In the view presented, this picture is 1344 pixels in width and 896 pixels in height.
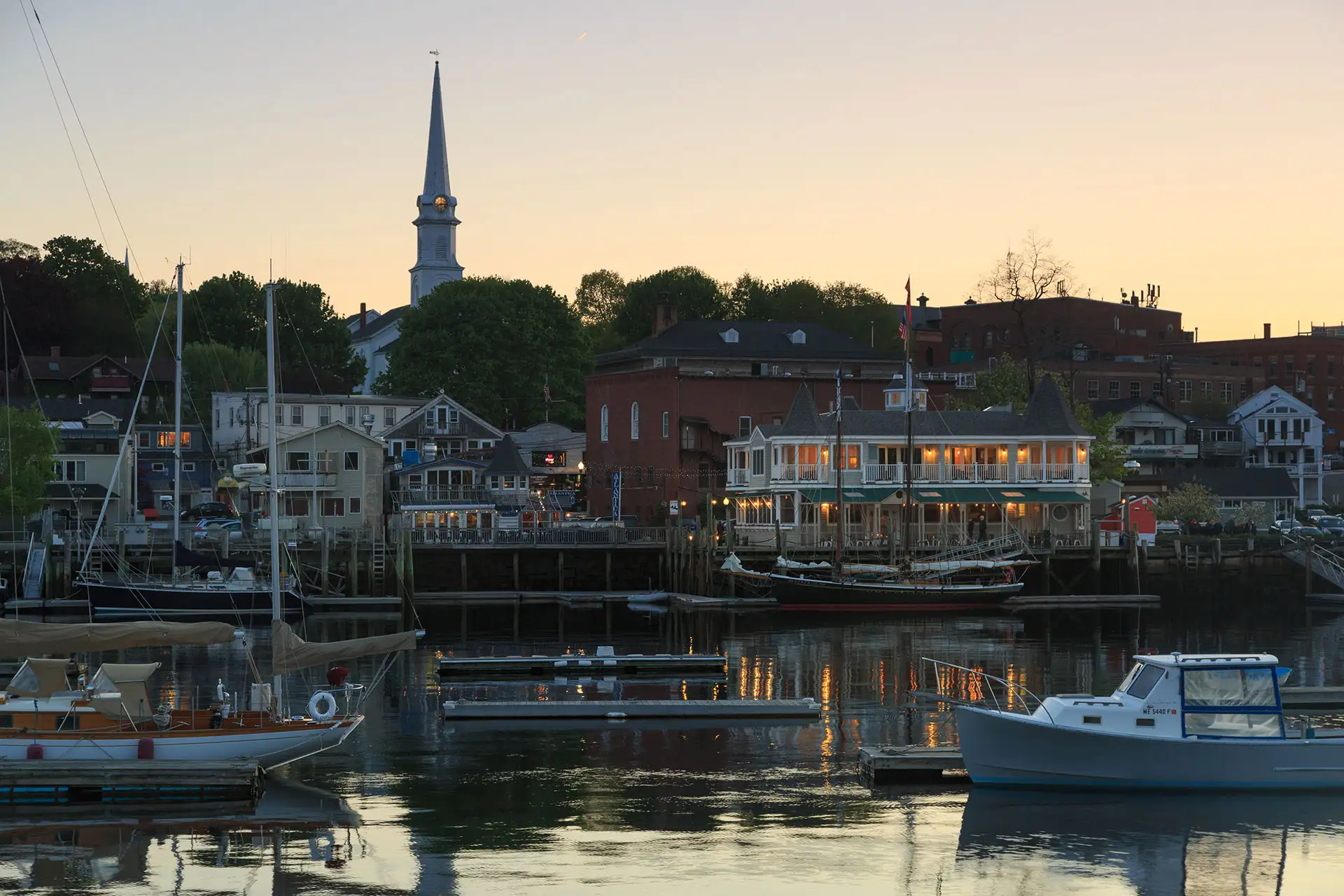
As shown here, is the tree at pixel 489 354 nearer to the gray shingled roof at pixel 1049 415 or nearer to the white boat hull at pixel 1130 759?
the gray shingled roof at pixel 1049 415

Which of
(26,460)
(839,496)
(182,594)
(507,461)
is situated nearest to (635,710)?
(182,594)

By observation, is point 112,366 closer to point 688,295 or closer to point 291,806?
point 688,295

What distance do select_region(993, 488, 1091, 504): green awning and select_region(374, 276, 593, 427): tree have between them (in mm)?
47159

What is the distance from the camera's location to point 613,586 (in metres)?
73.5

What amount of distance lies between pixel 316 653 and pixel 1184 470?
92.5 m

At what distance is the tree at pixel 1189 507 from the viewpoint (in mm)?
93938

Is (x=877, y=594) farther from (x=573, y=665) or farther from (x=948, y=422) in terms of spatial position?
(x=573, y=665)

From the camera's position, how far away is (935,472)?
76.9 m

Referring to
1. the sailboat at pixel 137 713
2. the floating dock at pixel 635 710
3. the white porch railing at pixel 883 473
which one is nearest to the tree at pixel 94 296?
the white porch railing at pixel 883 473

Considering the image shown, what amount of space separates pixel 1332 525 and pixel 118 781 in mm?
80034

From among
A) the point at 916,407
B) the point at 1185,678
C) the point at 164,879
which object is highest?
the point at 916,407

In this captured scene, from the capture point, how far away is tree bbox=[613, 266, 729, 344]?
143000mm

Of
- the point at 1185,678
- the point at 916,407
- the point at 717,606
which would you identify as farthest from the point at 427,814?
the point at 916,407

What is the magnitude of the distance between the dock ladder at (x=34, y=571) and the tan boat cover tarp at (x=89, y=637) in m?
37.2
